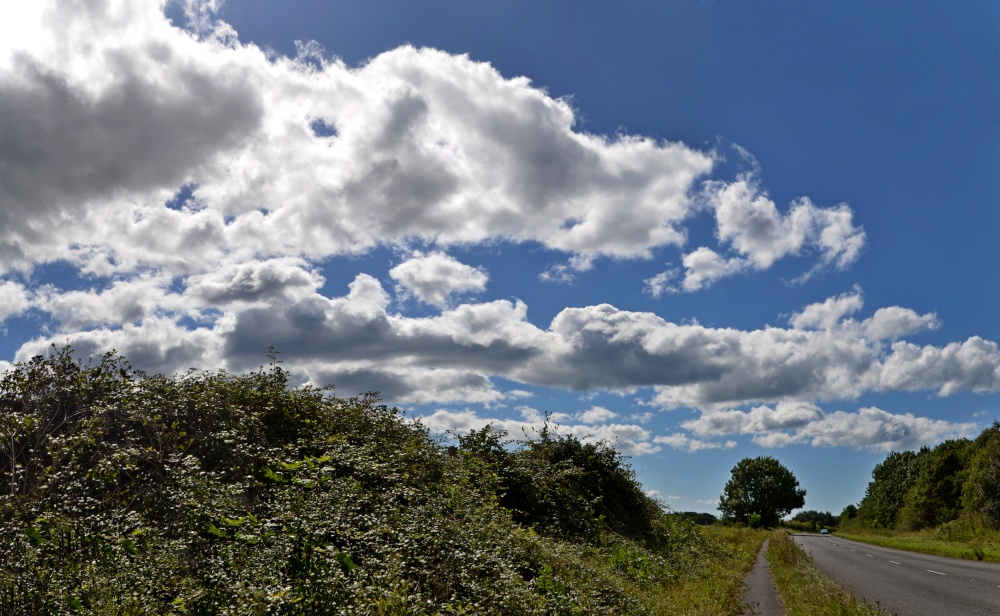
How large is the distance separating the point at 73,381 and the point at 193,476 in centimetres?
413

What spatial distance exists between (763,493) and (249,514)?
12921 centimetres

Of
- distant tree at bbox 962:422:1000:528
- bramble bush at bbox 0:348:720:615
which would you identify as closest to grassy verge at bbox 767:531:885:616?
bramble bush at bbox 0:348:720:615

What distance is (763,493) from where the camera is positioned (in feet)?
401

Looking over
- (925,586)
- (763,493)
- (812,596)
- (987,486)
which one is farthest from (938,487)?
(812,596)

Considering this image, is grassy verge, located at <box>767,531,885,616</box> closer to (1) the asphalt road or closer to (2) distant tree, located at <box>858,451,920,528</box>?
(1) the asphalt road

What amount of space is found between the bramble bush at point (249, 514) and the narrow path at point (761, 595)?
7.38 feet

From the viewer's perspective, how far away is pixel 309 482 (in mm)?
9586

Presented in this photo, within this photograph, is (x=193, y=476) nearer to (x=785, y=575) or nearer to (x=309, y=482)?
(x=309, y=482)

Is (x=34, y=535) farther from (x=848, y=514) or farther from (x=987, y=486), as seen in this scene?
(x=848, y=514)

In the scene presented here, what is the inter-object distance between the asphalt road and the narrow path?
75.2 inches

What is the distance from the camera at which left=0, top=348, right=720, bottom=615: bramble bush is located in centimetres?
805

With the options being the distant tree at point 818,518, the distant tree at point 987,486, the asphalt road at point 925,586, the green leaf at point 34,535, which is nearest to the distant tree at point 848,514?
the distant tree at point 818,518

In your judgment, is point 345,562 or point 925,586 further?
point 925,586

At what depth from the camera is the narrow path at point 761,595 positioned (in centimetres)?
1529
